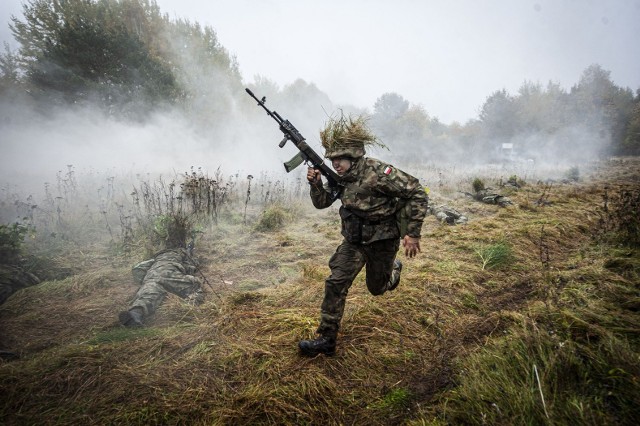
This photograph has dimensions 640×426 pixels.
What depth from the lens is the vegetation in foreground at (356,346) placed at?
156cm

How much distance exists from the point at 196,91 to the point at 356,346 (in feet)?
65.1

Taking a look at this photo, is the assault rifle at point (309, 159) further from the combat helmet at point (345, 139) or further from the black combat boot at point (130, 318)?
the black combat boot at point (130, 318)

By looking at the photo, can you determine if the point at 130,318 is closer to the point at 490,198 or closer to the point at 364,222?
the point at 364,222

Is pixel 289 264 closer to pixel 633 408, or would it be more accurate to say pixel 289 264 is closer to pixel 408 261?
pixel 408 261

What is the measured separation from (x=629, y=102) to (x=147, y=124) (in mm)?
41346

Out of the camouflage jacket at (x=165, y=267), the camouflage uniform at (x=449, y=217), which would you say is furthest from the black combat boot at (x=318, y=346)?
the camouflage uniform at (x=449, y=217)

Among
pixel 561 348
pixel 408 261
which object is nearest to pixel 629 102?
pixel 408 261

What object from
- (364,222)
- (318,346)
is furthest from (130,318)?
(364,222)

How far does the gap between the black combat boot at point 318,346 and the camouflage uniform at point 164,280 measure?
→ 1766 mm

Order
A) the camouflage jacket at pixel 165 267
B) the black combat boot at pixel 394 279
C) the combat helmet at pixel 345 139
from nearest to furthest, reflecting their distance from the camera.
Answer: the combat helmet at pixel 345 139
the black combat boot at pixel 394 279
the camouflage jacket at pixel 165 267

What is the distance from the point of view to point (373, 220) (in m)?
2.56

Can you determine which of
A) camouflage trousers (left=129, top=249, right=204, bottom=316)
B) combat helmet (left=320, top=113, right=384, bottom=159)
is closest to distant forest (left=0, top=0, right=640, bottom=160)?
combat helmet (left=320, top=113, right=384, bottom=159)

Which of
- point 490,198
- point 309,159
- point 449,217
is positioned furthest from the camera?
point 490,198

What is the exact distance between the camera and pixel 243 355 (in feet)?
7.79
